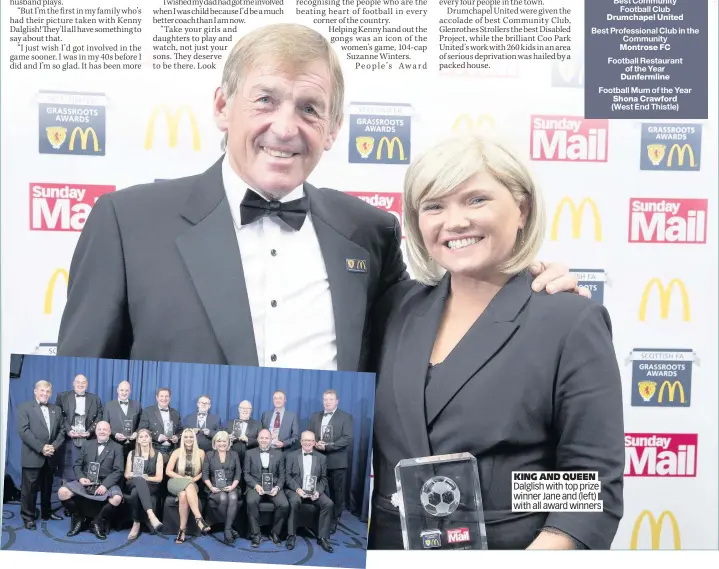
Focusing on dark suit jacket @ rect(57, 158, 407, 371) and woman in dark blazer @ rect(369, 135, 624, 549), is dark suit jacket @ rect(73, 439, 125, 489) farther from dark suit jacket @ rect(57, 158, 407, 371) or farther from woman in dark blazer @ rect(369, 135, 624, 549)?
woman in dark blazer @ rect(369, 135, 624, 549)

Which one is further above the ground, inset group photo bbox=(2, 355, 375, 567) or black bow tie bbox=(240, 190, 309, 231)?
black bow tie bbox=(240, 190, 309, 231)

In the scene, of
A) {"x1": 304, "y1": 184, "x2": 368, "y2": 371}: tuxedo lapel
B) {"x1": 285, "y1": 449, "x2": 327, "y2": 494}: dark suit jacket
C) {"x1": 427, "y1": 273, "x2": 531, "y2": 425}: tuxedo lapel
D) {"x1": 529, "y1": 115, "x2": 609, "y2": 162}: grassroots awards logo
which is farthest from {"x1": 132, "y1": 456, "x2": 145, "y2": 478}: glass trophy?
{"x1": 529, "y1": 115, "x2": 609, "y2": 162}: grassroots awards logo

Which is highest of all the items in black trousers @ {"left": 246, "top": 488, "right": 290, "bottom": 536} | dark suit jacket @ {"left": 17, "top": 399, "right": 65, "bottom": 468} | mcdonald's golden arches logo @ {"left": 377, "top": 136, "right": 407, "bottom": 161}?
mcdonald's golden arches logo @ {"left": 377, "top": 136, "right": 407, "bottom": 161}

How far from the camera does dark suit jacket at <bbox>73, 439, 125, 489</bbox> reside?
233 cm

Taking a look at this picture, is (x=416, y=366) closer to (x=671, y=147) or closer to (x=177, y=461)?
(x=177, y=461)

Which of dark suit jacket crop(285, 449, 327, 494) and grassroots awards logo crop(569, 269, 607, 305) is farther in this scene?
grassroots awards logo crop(569, 269, 607, 305)

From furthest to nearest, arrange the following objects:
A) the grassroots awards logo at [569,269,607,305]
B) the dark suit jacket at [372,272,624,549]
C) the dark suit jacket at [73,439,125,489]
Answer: the grassroots awards logo at [569,269,607,305]
the dark suit jacket at [73,439,125,489]
the dark suit jacket at [372,272,624,549]

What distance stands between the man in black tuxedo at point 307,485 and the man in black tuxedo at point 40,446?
78 cm

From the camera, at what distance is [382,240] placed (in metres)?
2.41

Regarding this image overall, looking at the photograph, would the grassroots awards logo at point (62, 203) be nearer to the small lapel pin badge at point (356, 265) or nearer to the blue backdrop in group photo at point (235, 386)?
the blue backdrop in group photo at point (235, 386)

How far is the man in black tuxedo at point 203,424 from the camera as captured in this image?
2.33 m

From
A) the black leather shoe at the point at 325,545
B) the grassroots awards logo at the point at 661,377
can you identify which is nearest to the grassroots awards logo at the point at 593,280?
the grassroots awards logo at the point at 661,377

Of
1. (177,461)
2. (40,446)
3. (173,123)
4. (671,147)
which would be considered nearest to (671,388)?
(671,147)

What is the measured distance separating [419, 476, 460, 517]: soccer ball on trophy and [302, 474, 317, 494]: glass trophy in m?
0.35
